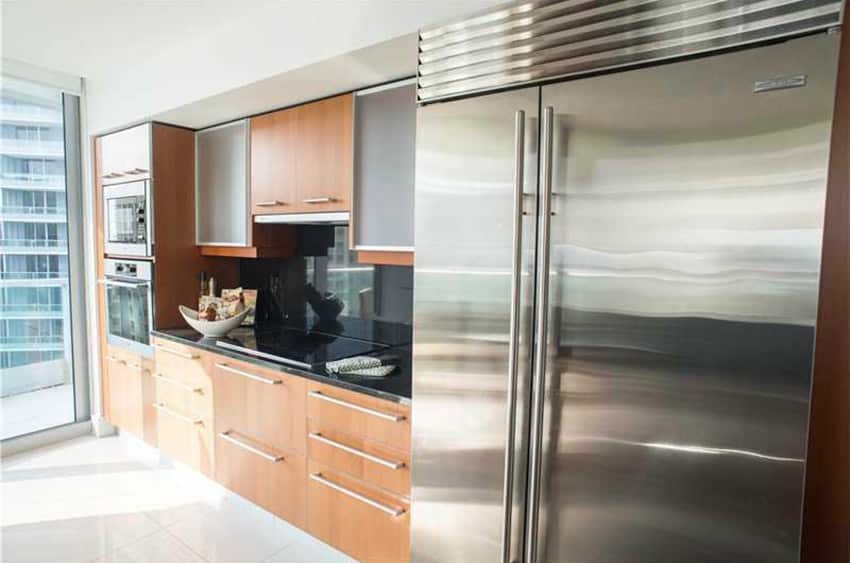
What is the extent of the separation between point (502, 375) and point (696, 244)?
638 mm

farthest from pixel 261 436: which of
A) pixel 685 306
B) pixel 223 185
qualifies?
pixel 685 306

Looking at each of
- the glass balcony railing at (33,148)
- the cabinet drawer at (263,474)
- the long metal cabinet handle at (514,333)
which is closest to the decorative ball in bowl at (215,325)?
the cabinet drawer at (263,474)

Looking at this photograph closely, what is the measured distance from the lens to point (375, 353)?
2.41 meters

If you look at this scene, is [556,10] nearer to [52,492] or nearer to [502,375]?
[502,375]

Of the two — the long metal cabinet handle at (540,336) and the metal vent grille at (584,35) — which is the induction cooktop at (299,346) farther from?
the metal vent grille at (584,35)

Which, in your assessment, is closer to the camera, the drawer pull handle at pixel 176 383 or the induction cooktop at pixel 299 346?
the induction cooktop at pixel 299 346

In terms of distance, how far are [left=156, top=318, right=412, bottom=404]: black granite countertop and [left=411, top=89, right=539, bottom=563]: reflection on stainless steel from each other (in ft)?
0.73

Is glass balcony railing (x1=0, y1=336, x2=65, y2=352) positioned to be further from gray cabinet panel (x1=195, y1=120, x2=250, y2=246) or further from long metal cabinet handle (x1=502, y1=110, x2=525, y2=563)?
long metal cabinet handle (x1=502, y1=110, x2=525, y2=563)

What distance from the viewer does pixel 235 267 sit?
10.9 feet

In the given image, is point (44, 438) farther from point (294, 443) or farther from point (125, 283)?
point (294, 443)

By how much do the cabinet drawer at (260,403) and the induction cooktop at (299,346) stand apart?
0.24ft

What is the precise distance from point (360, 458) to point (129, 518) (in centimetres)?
151

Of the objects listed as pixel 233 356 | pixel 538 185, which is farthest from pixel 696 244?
pixel 233 356

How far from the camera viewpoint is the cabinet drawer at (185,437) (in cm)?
262
